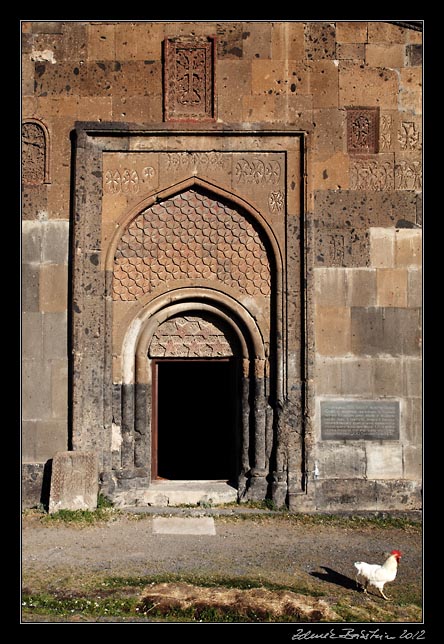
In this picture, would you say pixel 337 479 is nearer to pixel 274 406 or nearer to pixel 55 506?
pixel 274 406

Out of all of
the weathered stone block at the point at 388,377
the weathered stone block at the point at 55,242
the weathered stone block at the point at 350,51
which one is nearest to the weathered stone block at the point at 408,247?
the weathered stone block at the point at 388,377

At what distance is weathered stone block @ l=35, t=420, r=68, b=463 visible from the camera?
888cm

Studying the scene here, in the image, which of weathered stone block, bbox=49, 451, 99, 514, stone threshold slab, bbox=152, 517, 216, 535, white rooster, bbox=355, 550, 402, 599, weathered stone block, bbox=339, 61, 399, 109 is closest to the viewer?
white rooster, bbox=355, 550, 402, 599

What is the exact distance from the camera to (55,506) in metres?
8.48

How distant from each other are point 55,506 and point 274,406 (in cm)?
299

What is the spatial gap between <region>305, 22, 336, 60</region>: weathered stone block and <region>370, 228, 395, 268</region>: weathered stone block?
2376mm

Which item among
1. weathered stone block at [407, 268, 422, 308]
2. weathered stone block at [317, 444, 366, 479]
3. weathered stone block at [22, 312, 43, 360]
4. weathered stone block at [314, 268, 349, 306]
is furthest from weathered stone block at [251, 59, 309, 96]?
weathered stone block at [317, 444, 366, 479]

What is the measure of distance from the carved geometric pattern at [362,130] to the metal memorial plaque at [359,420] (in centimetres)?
329

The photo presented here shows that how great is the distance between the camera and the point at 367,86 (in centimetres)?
909

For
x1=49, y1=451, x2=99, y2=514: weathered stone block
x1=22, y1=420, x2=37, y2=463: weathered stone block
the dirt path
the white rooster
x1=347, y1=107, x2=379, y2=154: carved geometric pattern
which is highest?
x1=347, y1=107, x2=379, y2=154: carved geometric pattern

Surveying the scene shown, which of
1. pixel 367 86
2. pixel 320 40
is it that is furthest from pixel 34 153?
pixel 367 86

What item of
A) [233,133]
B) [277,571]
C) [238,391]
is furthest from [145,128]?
[277,571]

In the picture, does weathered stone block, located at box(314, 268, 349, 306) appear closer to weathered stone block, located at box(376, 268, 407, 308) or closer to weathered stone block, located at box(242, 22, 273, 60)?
weathered stone block, located at box(376, 268, 407, 308)

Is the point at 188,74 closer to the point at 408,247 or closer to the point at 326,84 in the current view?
the point at 326,84
